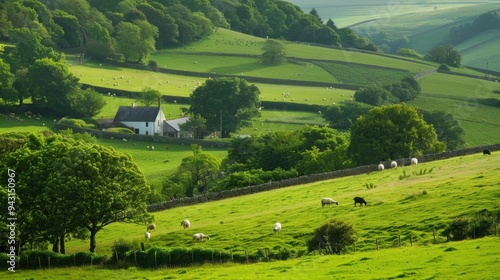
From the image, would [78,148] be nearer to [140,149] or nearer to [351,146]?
[351,146]

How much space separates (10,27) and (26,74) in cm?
2942

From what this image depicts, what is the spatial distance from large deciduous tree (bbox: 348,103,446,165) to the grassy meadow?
9684 millimetres

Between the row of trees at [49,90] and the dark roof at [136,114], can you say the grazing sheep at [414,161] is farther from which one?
the row of trees at [49,90]

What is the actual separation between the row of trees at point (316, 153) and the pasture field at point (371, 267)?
2903 centimetres

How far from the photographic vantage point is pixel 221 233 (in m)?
55.4

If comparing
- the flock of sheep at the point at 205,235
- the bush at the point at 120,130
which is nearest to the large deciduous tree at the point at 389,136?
the flock of sheep at the point at 205,235

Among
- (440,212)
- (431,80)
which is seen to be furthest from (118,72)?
(440,212)

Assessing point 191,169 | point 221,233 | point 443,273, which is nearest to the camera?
point 443,273

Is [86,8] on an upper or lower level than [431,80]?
upper

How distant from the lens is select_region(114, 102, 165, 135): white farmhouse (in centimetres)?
12344

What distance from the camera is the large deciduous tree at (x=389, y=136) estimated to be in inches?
3263

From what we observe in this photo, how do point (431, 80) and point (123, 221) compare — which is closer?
point (123, 221)

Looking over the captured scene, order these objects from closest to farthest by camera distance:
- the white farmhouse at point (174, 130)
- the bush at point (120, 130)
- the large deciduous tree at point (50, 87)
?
the bush at point (120, 130) < the white farmhouse at point (174, 130) < the large deciduous tree at point (50, 87)

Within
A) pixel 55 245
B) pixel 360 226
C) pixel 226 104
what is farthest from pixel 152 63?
pixel 360 226
